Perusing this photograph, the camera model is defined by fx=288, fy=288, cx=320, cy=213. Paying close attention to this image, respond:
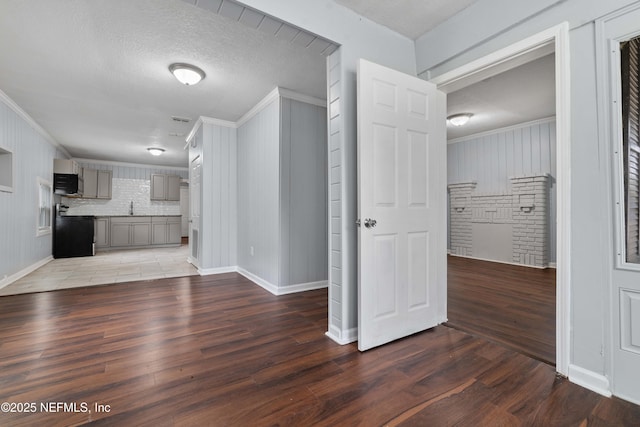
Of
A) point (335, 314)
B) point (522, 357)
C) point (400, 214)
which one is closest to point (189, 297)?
point (335, 314)

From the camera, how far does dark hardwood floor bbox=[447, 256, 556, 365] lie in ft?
7.39

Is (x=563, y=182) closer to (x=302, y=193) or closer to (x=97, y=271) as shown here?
(x=302, y=193)

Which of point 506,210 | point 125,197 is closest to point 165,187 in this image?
point 125,197

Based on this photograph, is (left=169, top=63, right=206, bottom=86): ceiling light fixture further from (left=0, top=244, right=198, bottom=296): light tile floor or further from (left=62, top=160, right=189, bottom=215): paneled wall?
(left=62, top=160, right=189, bottom=215): paneled wall

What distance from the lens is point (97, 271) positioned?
16.4 ft

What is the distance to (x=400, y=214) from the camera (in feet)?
7.39

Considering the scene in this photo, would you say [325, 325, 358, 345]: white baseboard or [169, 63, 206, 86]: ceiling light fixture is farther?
[169, 63, 206, 86]: ceiling light fixture

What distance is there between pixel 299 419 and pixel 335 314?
0.98 meters

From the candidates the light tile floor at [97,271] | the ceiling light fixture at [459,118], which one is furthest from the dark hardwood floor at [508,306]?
the light tile floor at [97,271]

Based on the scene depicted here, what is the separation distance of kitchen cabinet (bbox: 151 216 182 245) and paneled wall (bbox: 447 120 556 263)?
25.8 ft

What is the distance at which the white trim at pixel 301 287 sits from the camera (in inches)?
142

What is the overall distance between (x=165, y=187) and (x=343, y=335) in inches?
339

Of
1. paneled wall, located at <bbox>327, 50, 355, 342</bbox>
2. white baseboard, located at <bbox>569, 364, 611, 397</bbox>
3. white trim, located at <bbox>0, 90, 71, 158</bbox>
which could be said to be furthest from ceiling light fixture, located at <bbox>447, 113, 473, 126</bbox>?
white trim, located at <bbox>0, 90, 71, 158</bbox>

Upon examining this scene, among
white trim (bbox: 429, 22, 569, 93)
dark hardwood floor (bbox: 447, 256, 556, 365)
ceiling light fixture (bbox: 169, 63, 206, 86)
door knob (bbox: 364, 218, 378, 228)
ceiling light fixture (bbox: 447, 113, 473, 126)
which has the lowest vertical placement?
dark hardwood floor (bbox: 447, 256, 556, 365)
